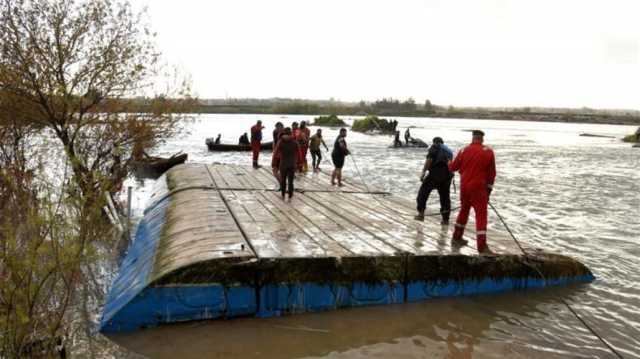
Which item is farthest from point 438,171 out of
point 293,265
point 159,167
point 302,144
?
point 159,167

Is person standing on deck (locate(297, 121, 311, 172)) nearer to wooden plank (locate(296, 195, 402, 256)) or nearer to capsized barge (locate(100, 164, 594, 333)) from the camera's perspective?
capsized barge (locate(100, 164, 594, 333))

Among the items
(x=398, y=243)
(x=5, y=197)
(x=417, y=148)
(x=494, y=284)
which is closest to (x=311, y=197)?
(x=398, y=243)

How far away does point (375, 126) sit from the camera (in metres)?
64.6

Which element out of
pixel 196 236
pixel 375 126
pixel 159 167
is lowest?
pixel 159 167

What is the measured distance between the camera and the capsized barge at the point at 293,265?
5.97 meters

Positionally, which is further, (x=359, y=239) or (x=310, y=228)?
(x=310, y=228)

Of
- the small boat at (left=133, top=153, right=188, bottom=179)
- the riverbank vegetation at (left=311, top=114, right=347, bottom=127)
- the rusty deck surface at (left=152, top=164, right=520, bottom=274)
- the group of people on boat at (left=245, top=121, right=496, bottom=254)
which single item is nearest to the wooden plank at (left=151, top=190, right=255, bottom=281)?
the rusty deck surface at (left=152, top=164, right=520, bottom=274)

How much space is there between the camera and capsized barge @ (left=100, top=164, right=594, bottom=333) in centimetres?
597

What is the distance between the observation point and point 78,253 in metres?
4.40

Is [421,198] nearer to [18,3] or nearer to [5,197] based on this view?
[5,197]

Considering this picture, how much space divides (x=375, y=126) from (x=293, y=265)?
5947 cm

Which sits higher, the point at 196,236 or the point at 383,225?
the point at 196,236

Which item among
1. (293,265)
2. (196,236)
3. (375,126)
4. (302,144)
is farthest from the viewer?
(375,126)

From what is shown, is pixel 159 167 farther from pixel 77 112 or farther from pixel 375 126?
pixel 375 126
